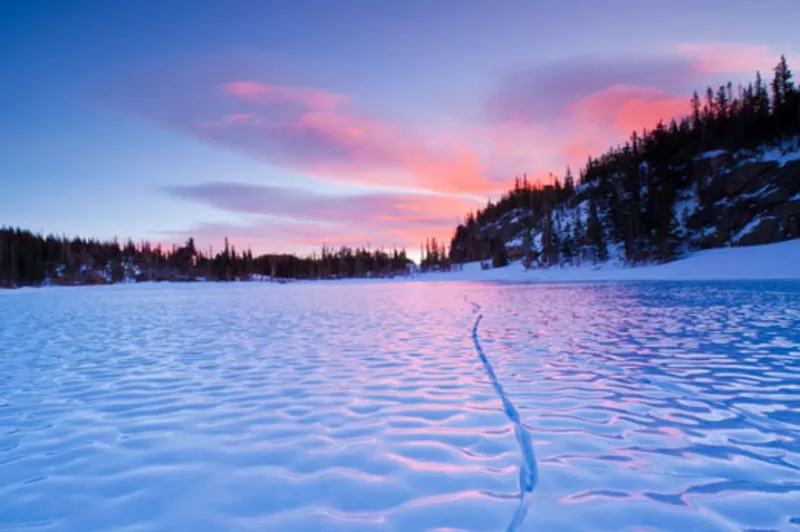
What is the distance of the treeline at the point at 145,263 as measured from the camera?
257 feet

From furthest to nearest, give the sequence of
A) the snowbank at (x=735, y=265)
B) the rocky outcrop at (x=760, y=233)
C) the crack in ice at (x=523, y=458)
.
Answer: the rocky outcrop at (x=760, y=233)
the snowbank at (x=735, y=265)
the crack in ice at (x=523, y=458)

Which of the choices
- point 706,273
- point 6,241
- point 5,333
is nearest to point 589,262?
point 706,273

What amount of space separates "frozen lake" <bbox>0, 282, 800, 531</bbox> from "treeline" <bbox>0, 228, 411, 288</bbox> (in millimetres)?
84758

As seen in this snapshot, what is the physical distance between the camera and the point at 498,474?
292cm

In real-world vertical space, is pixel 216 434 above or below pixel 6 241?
below

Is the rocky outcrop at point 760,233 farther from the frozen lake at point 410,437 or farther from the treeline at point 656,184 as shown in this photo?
the frozen lake at point 410,437

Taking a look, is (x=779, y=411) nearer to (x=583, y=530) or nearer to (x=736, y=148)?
(x=583, y=530)

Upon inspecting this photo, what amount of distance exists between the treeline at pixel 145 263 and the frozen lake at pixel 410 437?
8476 cm

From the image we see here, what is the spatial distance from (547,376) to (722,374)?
7.25 ft

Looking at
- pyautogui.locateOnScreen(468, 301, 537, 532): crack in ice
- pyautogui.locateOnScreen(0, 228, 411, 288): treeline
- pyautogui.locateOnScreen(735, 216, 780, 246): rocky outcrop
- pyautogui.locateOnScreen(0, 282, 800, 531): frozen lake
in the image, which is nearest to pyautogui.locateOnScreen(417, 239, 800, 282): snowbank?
pyautogui.locateOnScreen(735, 216, 780, 246): rocky outcrop

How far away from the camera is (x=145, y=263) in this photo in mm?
106500

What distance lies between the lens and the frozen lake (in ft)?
8.26

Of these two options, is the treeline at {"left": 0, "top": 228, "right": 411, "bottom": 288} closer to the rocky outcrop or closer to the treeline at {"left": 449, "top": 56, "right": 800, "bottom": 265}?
the treeline at {"left": 449, "top": 56, "right": 800, "bottom": 265}

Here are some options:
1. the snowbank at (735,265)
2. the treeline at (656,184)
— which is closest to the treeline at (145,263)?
the treeline at (656,184)
